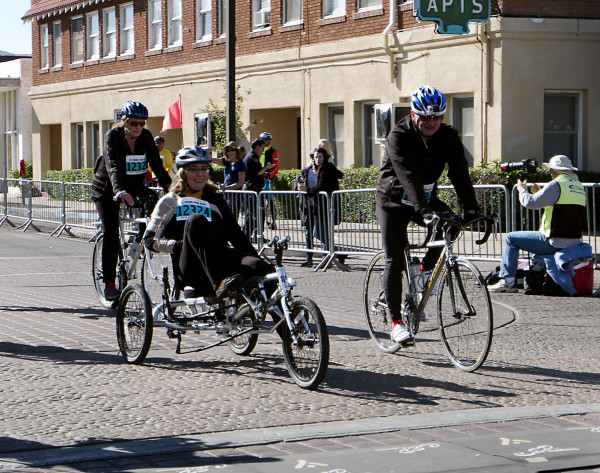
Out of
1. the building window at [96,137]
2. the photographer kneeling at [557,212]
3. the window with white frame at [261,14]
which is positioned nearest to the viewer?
the photographer kneeling at [557,212]

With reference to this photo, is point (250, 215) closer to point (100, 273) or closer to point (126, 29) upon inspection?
point (100, 273)

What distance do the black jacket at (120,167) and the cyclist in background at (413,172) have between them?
287 cm

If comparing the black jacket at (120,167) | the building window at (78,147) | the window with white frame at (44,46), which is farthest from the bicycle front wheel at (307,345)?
the window with white frame at (44,46)

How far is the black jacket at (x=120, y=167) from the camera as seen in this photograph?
398 inches

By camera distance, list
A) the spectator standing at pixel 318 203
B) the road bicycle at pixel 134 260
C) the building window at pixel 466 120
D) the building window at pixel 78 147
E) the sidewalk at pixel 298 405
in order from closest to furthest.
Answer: the sidewalk at pixel 298 405 → the road bicycle at pixel 134 260 → the spectator standing at pixel 318 203 → the building window at pixel 466 120 → the building window at pixel 78 147

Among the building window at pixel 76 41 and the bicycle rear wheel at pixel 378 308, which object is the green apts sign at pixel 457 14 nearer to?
the bicycle rear wheel at pixel 378 308

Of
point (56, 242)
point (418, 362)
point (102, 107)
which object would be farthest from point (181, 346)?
point (102, 107)

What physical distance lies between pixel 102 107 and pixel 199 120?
9888mm

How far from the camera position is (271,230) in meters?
17.3

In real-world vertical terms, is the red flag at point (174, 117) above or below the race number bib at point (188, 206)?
above

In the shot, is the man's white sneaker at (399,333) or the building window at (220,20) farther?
the building window at (220,20)

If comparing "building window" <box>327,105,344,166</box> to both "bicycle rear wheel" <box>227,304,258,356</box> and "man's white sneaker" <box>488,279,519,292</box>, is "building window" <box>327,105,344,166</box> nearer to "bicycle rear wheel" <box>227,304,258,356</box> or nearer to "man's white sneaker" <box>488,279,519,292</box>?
"man's white sneaker" <box>488,279,519,292</box>

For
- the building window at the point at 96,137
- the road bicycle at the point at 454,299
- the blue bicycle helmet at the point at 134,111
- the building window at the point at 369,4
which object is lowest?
the road bicycle at the point at 454,299

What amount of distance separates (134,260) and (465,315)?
3629mm
